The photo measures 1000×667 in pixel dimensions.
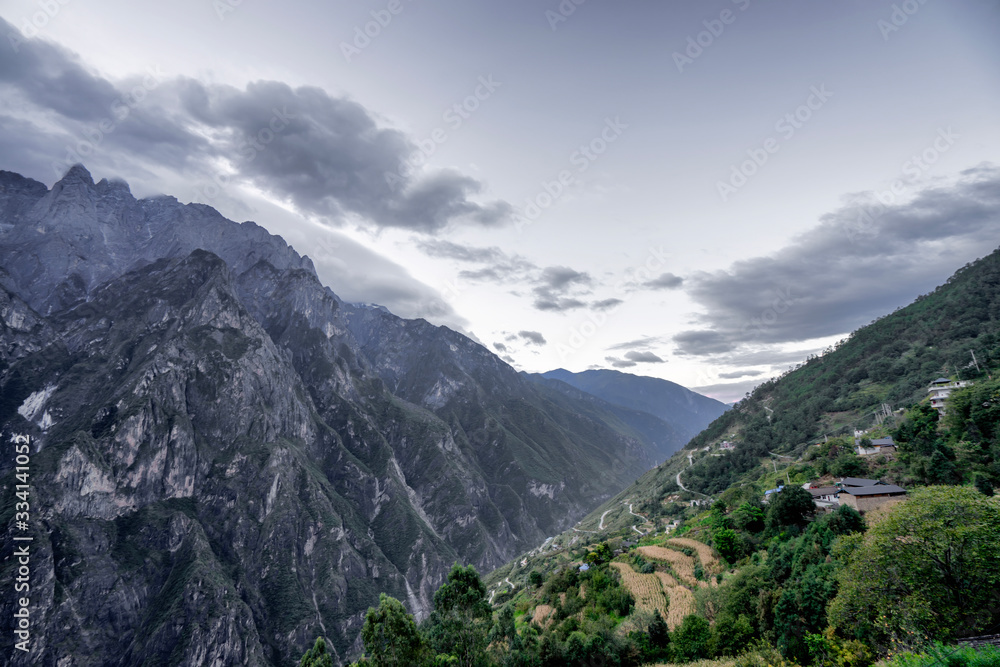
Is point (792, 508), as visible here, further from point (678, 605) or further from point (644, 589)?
point (644, 589)

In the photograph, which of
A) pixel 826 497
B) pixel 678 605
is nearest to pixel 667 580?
pixel 678 605

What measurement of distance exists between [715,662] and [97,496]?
236687 millimetres

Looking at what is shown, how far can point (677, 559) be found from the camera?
202 ft

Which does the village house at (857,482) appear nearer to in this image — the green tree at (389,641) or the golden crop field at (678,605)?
the golden crop field at (678,605)

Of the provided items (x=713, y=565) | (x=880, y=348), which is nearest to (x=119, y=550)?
(x=713, y=565)

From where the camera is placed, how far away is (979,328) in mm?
115000

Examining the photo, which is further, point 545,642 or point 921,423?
point 921,423

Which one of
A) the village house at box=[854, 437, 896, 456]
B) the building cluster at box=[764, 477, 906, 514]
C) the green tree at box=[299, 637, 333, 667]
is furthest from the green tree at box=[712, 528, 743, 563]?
the green tree at box=[299, 637, 333, 667]

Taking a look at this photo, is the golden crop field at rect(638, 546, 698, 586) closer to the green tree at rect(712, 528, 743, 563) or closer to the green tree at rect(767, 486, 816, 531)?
the green tree at rect(712, 528, 743, 563)

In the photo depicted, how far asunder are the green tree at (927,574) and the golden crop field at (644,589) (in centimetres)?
2092

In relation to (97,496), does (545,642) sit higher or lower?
higher

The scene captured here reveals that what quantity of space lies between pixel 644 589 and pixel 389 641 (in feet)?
122

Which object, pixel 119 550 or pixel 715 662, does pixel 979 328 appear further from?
pixel 119 550

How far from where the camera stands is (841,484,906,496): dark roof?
49750 millimetres
